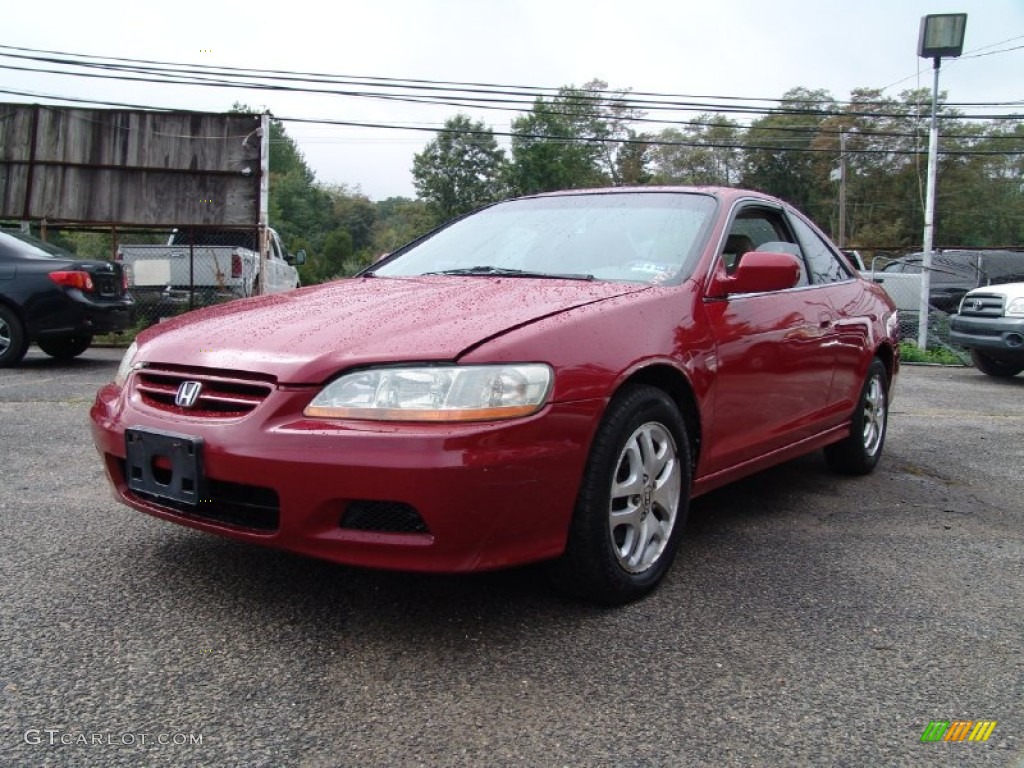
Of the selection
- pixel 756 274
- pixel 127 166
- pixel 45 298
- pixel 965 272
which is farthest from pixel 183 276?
pixel 965 272

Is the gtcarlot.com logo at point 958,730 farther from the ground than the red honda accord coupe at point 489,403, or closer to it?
closer to it

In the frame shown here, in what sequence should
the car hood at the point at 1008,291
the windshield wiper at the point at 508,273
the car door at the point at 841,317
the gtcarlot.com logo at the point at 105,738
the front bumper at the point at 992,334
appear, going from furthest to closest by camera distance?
the car hood at the point at 1008,291, the front bumper at the point at 992,334, the car door at the point at 841,317, the windshield wiper at the point at 508,273, the gtcarlot.com logo at the point at 105,738

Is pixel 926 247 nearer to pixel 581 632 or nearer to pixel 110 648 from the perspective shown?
pixel 581 632

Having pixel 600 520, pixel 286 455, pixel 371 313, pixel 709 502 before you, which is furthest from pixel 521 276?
pixel 709 502

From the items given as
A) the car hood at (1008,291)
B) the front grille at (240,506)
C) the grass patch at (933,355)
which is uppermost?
the car hood at (1008,291)

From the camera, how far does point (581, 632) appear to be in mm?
2463

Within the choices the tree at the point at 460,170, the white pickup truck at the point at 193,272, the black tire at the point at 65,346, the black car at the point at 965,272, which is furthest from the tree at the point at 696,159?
the black tire at the point at 65,346

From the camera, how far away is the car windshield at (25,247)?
8242 mm

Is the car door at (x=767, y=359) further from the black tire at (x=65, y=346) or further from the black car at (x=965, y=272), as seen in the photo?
the black car at (x=965, y=272)

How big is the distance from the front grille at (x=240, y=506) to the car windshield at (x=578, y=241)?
133 cm

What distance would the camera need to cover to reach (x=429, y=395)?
7.30 feet

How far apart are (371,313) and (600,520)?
0.93 metres

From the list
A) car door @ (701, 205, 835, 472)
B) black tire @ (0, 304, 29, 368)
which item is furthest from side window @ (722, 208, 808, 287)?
black tire @ (0, 304, 29, 368)

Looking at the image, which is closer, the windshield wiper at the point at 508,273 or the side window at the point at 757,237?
the windshield wiper at the point at 508,273
